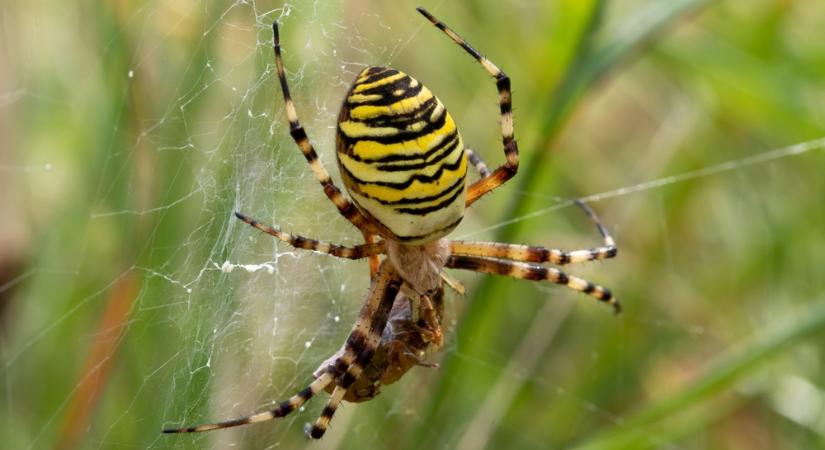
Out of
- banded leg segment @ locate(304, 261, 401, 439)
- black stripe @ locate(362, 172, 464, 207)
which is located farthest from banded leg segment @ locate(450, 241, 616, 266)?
black stripe @ locate(362, 172, 464, 207)

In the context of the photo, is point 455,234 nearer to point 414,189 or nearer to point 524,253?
point 524,253

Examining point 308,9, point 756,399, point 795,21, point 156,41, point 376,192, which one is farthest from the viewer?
point 795,21

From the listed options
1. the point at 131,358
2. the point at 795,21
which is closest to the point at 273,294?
the point at 131,358

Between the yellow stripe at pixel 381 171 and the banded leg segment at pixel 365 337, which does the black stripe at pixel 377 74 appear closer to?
the yellow stripe at pixel 381 171

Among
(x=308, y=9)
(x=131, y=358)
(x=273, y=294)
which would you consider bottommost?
(x=131, y=358)

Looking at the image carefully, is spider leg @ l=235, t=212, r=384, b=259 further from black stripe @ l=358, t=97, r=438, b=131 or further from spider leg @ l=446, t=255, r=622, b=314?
black stripe @ l=358, t=97, r=438, b=131

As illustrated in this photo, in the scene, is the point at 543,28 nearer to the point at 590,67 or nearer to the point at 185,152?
the point at 590,67

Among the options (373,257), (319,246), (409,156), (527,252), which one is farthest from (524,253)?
(409,156)

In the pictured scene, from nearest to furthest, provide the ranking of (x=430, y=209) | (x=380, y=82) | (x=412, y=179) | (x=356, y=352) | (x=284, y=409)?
(x=380, y=82) → (x=412, y=179) → (x=430, y=209) → (x=284, y=409) → (x=356, y=352)
